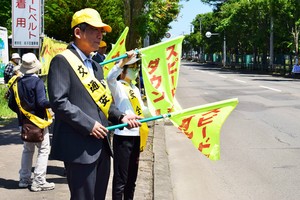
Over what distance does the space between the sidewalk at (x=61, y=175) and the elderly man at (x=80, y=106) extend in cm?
227

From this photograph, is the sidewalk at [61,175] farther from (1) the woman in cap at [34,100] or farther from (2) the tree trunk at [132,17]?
(2) the tree trunk at [132,17]

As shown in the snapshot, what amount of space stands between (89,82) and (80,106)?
17 cm

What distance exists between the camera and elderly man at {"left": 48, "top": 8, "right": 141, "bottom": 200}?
312 centimetres

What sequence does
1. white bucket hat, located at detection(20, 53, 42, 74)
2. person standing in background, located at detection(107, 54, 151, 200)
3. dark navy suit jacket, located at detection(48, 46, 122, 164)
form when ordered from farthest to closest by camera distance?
white bucket hat, located at detection(20, 53, 42, 74) → person standing in background, located at detection(107, 54, 151, 200) → dark navy suit jacket, located at detection(48, 46, 122, 164)

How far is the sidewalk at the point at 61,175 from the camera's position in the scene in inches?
220

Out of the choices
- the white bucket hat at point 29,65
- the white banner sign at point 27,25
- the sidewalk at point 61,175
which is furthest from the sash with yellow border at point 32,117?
the white banner sign at point 27,25

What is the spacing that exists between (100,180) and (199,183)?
3.38 metres

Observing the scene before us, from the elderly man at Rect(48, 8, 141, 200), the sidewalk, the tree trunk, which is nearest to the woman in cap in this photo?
Result: the sidewalk

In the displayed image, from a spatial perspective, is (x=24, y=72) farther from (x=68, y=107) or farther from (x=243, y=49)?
(x=243, y=49)

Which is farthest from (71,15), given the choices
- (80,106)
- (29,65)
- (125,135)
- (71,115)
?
(71,115)

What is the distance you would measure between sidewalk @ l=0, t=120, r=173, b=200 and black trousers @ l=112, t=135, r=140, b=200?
0.90 metres

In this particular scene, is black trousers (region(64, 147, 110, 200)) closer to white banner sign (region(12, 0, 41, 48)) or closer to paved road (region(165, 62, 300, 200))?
paved road (region(165, 62, 300, 200))

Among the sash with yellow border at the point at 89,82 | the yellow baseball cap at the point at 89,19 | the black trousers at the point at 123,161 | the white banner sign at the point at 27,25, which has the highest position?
the white banner sign at the point at 27,25

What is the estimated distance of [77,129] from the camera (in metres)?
3.14
